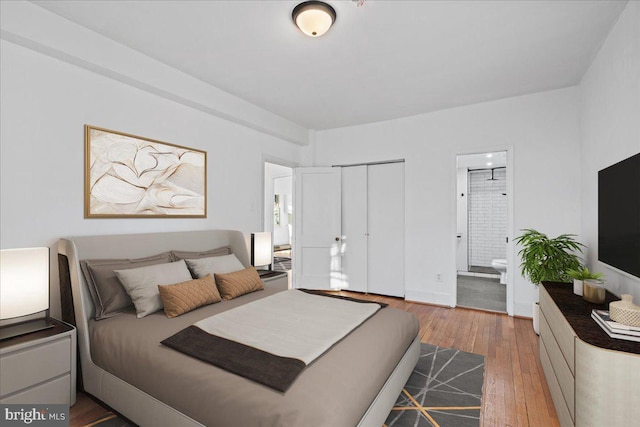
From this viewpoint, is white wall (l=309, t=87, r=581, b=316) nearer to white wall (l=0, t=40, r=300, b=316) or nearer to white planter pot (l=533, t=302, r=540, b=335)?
white planter pot (l=533, t=302, r=540, b=335)

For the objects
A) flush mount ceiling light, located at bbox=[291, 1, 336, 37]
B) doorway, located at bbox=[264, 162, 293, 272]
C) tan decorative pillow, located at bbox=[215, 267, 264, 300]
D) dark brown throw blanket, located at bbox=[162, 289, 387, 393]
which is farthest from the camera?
doorway, located at bbox=[264, 162, 293, 272]

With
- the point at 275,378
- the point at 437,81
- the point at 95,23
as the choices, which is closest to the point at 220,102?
the point at 95,23

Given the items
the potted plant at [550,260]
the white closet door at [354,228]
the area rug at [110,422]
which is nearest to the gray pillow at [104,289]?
the area rug at [110,422]

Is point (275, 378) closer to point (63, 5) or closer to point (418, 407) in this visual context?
point (418, 407)

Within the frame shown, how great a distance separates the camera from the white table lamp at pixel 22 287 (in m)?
1.89

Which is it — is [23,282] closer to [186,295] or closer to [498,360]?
→ [186,295]

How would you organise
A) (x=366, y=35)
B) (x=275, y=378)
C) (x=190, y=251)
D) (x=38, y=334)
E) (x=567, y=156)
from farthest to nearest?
(x=567, y=156) < (x=190, y=251) < (x=366, y=35) < (x=38, y=334) < (x=275, y=378)

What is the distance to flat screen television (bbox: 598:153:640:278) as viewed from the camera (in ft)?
6.28

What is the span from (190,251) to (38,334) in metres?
1.40

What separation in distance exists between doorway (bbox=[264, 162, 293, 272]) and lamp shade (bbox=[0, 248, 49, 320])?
21.3 feet

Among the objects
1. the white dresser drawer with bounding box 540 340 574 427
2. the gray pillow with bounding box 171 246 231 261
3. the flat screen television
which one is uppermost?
the flat screen television

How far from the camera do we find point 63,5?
2.18m

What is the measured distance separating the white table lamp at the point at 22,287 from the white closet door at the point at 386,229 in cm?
398

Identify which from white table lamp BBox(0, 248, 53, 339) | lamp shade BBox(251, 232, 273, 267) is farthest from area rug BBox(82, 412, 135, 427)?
lamp shade BBox(251, 232, 273, 267)
